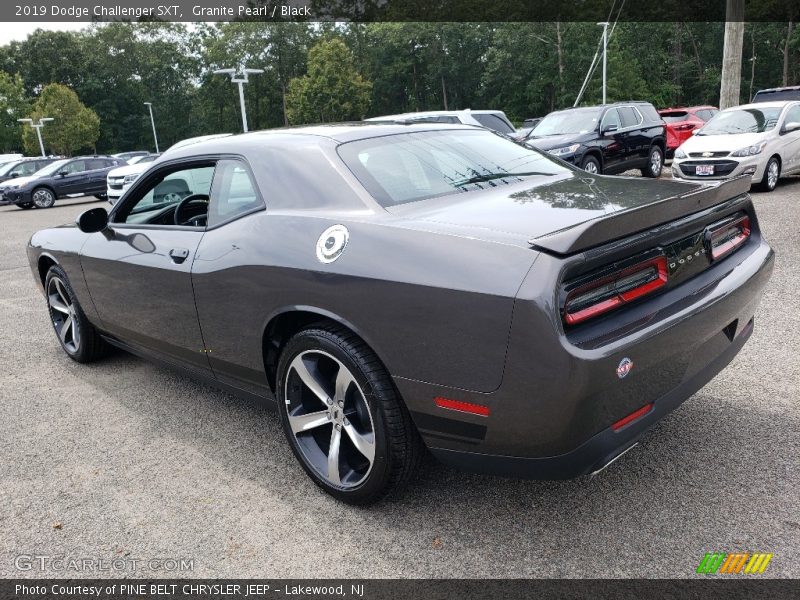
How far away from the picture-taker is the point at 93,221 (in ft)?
13.1

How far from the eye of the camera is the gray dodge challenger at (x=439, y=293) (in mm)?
2137

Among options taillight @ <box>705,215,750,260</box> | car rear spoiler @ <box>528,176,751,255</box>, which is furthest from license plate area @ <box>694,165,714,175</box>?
car rear spoiler @ <box>528,176,751,255</box>

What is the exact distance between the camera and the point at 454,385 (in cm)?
225

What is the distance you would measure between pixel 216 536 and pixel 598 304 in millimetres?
1720

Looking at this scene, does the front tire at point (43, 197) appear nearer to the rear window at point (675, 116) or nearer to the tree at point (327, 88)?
the rear window at point (675, 116)

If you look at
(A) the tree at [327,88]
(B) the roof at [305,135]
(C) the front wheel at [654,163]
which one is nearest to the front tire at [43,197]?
(C) the front wheel at [654,163]

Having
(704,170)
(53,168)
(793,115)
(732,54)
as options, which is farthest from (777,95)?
(53,168)

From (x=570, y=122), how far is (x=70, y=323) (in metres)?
10.3

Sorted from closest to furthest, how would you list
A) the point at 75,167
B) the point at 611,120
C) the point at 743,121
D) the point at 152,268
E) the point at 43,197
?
the point at 152,268 < the point at 743,121 < the point at 611,120 < the point at 43,197 < the point at 75,167

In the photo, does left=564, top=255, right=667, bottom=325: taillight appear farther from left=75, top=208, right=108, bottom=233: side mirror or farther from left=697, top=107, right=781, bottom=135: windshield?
left=697, top=107, right=781, bottom=135: windshield

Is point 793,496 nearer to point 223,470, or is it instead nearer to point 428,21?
point 223,470

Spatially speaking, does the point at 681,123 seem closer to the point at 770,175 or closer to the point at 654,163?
the point at 654,163

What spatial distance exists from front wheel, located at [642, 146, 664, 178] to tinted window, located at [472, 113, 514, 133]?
299 centimetres

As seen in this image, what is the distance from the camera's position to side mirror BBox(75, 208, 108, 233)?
398 centimetres
